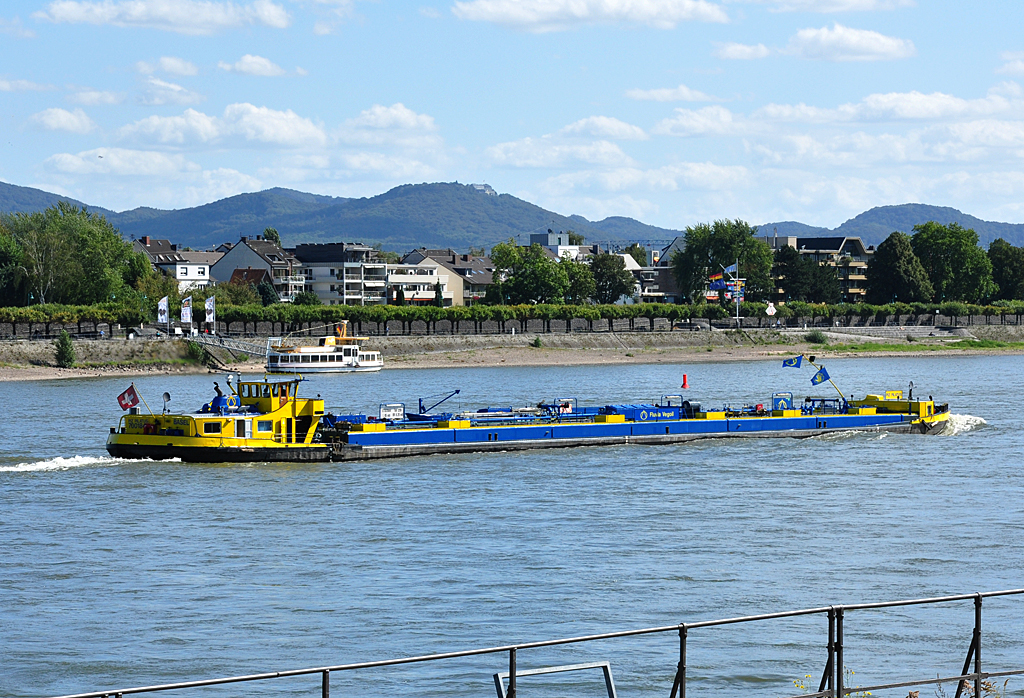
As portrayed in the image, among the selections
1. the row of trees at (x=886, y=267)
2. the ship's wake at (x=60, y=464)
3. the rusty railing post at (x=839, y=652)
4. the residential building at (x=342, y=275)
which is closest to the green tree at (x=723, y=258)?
the row of trees at (x=886, y=267)

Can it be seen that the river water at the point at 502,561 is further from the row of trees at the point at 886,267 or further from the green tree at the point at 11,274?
the row of trees at the point at 886,267

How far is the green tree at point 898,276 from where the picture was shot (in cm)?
16312

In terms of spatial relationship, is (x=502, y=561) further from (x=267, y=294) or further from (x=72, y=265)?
(x=267, y=294)

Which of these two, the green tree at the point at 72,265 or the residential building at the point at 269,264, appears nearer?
the green tree at the point at 72,265

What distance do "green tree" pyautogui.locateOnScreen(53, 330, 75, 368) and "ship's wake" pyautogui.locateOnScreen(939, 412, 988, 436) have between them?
67361 millimetres

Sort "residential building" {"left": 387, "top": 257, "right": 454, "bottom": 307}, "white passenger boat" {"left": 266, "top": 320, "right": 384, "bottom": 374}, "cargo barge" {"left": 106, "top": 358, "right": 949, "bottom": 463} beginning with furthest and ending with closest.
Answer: "residential building" {"left": 387, "top": 257, "right": 454, "bottom": 307}, "white passenger boat" {"left": 266, "top": 320, "right": 384, "bottom": 374}, "cargo barge" {"left": 106, "top": 358, "right": 949, "bottom": 463}

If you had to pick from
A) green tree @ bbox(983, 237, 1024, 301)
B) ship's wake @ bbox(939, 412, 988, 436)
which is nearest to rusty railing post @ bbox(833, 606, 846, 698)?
ship's wake @ bbox(939, 412, 988, 436)

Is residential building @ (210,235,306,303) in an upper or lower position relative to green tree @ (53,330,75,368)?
upper

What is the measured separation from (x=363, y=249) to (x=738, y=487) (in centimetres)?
13875

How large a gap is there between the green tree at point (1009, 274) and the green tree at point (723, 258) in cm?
3534

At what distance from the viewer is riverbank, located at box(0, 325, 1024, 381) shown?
10019 cm

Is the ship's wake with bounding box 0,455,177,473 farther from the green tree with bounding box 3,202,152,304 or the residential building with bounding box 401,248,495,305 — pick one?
the residential building with bounding box 401,248,495,305

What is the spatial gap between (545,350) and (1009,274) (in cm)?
8728

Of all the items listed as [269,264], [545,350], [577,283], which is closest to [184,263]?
[269,264]
